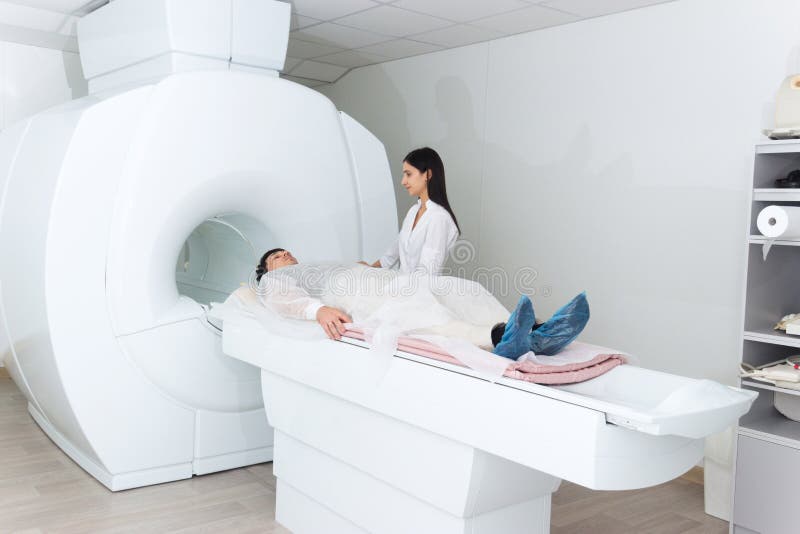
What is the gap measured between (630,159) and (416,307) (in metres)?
1.57

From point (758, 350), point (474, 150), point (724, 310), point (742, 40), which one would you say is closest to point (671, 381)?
point (758, 350)

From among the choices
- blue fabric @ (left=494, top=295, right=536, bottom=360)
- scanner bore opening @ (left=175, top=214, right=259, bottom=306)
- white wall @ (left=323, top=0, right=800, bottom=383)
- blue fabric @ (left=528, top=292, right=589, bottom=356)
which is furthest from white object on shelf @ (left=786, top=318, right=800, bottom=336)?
scanner bore opening @ (left=175, top=214, right=259, bottom=306)

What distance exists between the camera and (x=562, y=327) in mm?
1831

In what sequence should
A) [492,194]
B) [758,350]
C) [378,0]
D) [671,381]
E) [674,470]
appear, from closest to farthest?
[674,470], [671,381], [758,350], [378,0], [492,194]

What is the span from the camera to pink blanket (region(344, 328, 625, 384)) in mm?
1639

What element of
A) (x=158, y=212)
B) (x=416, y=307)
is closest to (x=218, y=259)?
(x=158, y=212)

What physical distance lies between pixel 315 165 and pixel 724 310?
1.73 m

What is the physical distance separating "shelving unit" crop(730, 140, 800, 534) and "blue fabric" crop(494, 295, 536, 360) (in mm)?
1072

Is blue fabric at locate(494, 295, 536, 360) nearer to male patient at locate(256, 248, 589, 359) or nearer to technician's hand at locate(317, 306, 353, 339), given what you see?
male patient at locate(256, 248, 589, 359)

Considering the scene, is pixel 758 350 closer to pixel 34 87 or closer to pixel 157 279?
pixel 157 279

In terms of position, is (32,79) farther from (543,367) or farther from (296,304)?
(543,367)

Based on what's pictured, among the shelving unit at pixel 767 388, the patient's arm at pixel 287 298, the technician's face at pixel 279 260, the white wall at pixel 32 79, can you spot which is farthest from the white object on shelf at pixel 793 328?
the white wall at pixel 32 79

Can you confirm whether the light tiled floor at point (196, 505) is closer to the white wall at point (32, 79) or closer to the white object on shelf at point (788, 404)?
the white object on shelf at point (788, 404)

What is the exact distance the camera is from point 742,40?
9.07 ft
